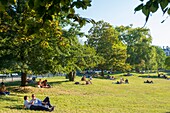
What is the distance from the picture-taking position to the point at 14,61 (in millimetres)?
22719

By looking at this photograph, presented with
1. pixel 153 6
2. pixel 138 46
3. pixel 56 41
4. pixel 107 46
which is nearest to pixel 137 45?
pixel 138 46

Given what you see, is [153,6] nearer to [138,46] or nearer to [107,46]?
[107,46]

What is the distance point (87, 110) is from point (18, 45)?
8.31 m

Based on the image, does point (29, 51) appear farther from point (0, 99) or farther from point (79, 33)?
point (79, 33)

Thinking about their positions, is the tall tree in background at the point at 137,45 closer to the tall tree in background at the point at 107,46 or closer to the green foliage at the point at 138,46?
the green foliage at the point at 138,46

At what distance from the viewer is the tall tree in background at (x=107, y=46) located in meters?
55.1

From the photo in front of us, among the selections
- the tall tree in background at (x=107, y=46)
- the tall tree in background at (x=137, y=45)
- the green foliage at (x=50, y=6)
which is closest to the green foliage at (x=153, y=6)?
the green foliage at (x=50, y=6)

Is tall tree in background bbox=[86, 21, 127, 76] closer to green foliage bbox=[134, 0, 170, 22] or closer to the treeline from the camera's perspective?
the treeline

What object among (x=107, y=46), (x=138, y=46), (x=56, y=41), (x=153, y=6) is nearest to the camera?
(x=153, y=6)

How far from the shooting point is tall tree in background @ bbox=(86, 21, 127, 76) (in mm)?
55091

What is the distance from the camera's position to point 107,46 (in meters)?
55.8

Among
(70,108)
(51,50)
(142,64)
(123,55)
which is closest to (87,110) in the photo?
(70,108)

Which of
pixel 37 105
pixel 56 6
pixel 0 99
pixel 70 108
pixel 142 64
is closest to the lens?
pixel 56 6

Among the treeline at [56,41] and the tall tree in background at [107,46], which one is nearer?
the treeline at [56,41]
